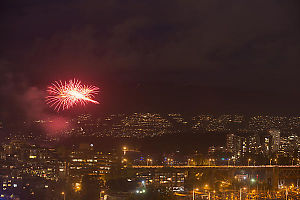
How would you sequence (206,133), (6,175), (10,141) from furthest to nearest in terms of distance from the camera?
(206,133) → (10,141) → (6,175)

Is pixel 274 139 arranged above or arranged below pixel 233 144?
above

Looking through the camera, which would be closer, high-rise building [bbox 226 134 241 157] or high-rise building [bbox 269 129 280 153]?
high-rise building [bbox 269 129 280 153]

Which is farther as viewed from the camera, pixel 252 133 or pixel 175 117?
pixel 175 117

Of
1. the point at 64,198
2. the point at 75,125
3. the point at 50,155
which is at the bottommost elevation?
the point at 64,198

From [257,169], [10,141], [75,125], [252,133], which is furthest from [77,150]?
[252,133]

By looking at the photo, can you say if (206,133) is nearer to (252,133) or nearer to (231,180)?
(252,133)

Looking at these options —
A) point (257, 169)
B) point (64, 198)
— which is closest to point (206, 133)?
point (257, 169)

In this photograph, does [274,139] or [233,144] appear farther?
[233,144]

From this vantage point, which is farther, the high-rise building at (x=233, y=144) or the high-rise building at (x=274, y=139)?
the high-rise building at (x=233, y=144)

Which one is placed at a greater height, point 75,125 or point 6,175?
point 75,125

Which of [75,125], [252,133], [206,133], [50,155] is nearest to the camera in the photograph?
[50,155]
